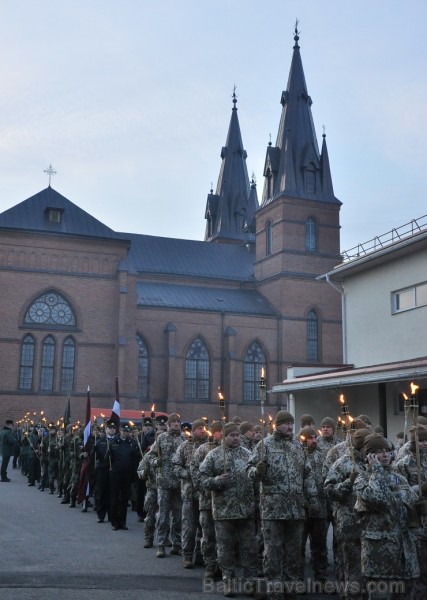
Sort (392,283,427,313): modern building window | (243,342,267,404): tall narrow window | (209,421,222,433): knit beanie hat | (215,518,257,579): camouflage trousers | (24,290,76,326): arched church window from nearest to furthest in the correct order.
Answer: (215,518,257,579): camouflage trousers < (209,421,222,433): knit beanie hat < (392,283,427,313): modern building window < (24,290,76,326): arched church window < (243,342,267,404): tall narrow window

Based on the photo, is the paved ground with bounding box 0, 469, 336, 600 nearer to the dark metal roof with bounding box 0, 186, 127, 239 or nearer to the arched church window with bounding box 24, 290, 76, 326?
the arched church window with bounding box 24, 290, 76, 326

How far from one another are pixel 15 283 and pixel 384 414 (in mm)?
23631

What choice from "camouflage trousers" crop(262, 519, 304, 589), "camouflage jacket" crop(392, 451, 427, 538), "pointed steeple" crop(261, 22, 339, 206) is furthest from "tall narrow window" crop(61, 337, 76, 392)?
"camouflage jacket" crop(392, 451, 427, 538)

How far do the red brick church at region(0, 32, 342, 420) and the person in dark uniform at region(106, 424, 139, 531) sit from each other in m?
24.0

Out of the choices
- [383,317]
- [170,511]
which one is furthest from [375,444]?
[383,317]

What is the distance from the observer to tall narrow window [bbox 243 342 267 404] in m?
43.3

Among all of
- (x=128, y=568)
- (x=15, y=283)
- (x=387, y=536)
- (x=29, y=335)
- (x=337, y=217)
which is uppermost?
(x=337, y=217)

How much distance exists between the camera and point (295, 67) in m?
48.0

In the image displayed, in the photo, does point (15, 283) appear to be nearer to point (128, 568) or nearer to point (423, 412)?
point (423, 412)

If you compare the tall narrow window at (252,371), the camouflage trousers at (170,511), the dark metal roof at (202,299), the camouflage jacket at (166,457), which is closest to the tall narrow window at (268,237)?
the dark metal roof at (202,299)

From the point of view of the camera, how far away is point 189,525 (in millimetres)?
9258

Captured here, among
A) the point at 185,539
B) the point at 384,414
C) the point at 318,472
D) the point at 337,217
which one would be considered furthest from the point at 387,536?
the point at 337,217

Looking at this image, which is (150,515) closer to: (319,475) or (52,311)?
(319,475)

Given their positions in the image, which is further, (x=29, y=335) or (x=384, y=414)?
(x=29, y=335)
